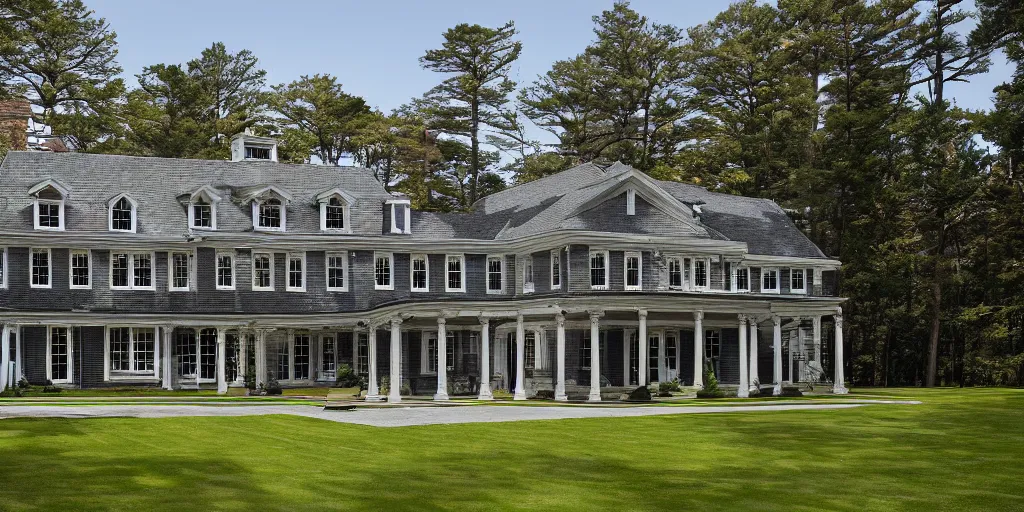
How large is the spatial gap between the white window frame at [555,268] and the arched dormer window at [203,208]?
14.6m

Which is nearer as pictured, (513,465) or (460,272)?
(513,465)

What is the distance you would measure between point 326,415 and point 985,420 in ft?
57.5

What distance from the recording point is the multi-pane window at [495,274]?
51.2 metres

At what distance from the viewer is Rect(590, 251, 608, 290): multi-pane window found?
45375 mm

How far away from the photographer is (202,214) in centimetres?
5022

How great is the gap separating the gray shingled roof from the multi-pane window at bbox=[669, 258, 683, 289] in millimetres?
12976

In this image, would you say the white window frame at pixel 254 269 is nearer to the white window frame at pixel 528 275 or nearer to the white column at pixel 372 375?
the white column at pixel 372 375

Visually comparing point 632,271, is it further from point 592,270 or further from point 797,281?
point 797,281

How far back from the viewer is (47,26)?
65062mm

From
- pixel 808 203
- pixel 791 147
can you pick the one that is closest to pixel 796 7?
pixel 791 147

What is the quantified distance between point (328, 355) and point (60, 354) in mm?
10883

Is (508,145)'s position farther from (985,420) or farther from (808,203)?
(985,420)

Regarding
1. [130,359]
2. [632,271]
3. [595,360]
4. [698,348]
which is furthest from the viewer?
[130,359]

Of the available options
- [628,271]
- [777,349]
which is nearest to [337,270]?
[628,271]
